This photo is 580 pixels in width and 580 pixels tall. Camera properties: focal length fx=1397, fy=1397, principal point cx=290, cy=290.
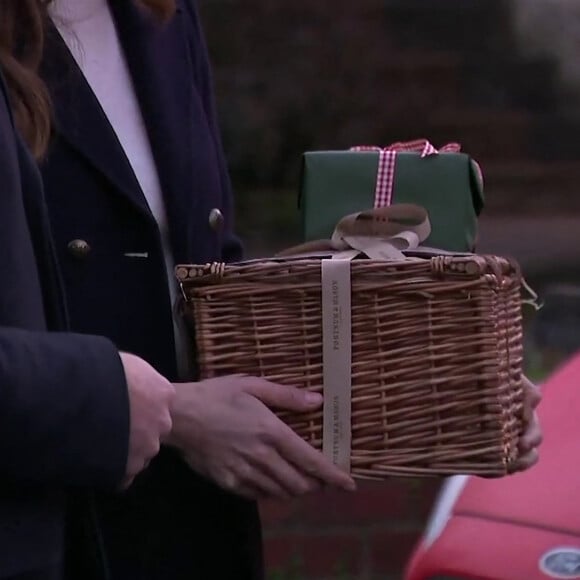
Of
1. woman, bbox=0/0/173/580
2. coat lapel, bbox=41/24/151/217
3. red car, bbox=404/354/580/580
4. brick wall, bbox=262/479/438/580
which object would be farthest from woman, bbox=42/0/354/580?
brick wall, bbox=262/479/438/580

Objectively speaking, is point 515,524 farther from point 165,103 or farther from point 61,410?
point 61,410

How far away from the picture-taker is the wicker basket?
1480 mm

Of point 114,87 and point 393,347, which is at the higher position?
point 114,87

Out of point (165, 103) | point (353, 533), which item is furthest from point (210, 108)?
point (353, 533)

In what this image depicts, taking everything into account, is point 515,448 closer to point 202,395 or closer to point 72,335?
point 202,395

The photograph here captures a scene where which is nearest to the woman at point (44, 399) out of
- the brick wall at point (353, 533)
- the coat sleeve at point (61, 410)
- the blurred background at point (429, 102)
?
the coat sleeve at point (61, 410)

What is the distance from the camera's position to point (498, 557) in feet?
6.47

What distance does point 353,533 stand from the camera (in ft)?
12.0

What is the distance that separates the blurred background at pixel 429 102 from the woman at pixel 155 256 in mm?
2364

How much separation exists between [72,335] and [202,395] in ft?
0.61

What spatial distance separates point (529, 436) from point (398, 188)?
0.33 meters

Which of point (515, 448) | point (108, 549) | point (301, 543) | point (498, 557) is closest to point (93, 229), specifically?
point (108, 549)

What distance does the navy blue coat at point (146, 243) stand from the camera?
5.09ft

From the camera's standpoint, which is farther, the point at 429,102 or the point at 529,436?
the point at 429,102
